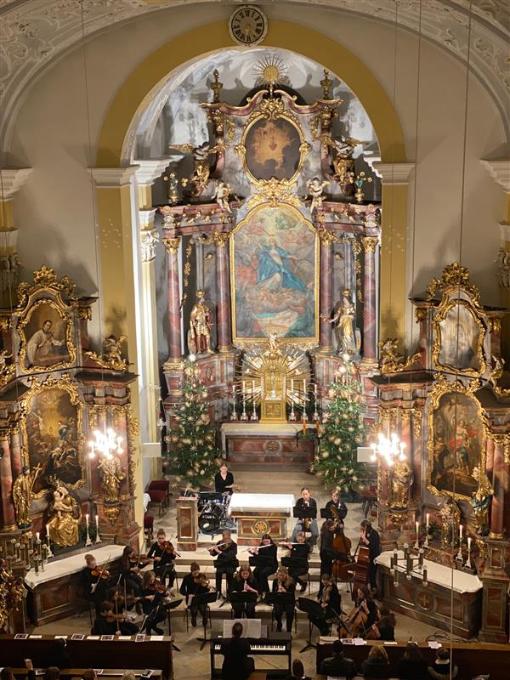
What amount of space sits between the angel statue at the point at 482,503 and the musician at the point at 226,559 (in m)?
3.81

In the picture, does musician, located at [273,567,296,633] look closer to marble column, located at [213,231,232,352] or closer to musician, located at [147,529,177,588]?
musician, located at [147,529,177,588]

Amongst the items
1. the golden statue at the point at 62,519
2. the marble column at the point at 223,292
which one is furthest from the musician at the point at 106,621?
the marble column at the point at 223,292

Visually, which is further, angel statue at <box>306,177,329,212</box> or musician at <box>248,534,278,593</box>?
angel statue at <box>306,177,329,212</box>

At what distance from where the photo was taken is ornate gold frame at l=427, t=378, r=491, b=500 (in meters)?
17.3

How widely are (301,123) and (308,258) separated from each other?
273cm

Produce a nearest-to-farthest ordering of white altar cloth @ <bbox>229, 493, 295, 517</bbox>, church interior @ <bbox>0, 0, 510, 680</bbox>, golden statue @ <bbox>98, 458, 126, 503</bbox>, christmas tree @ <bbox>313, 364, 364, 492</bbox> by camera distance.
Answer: church interior @ <bbox>0, 0, 510, 680</bbox>
golden statue @ <bbox>98, 458, 126, 503</bbox>
white altar cloth @ <bbox>229, 493, 295, 517</bbox>
christmas tree @ <bbox>313, 364, 364, 492</bbox>

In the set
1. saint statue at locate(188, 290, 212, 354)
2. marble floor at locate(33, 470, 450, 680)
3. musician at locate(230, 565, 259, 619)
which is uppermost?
saint statue at locate(188, 290, 212, 354)

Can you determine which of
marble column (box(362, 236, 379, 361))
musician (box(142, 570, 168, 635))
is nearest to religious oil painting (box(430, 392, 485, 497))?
marble column (box(362, 236, 379, 361))

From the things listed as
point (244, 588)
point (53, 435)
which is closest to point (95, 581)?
point (244, 588)

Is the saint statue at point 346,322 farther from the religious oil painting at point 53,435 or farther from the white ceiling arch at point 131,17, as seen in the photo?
the white ceiling arch at point 131,17

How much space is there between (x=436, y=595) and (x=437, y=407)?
9.65 feet

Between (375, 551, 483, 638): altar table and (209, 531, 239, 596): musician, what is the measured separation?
2.31m

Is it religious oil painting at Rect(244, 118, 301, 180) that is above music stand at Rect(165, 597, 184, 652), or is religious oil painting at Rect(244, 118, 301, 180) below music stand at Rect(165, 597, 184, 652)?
above

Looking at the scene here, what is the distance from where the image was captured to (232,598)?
55.1ft
